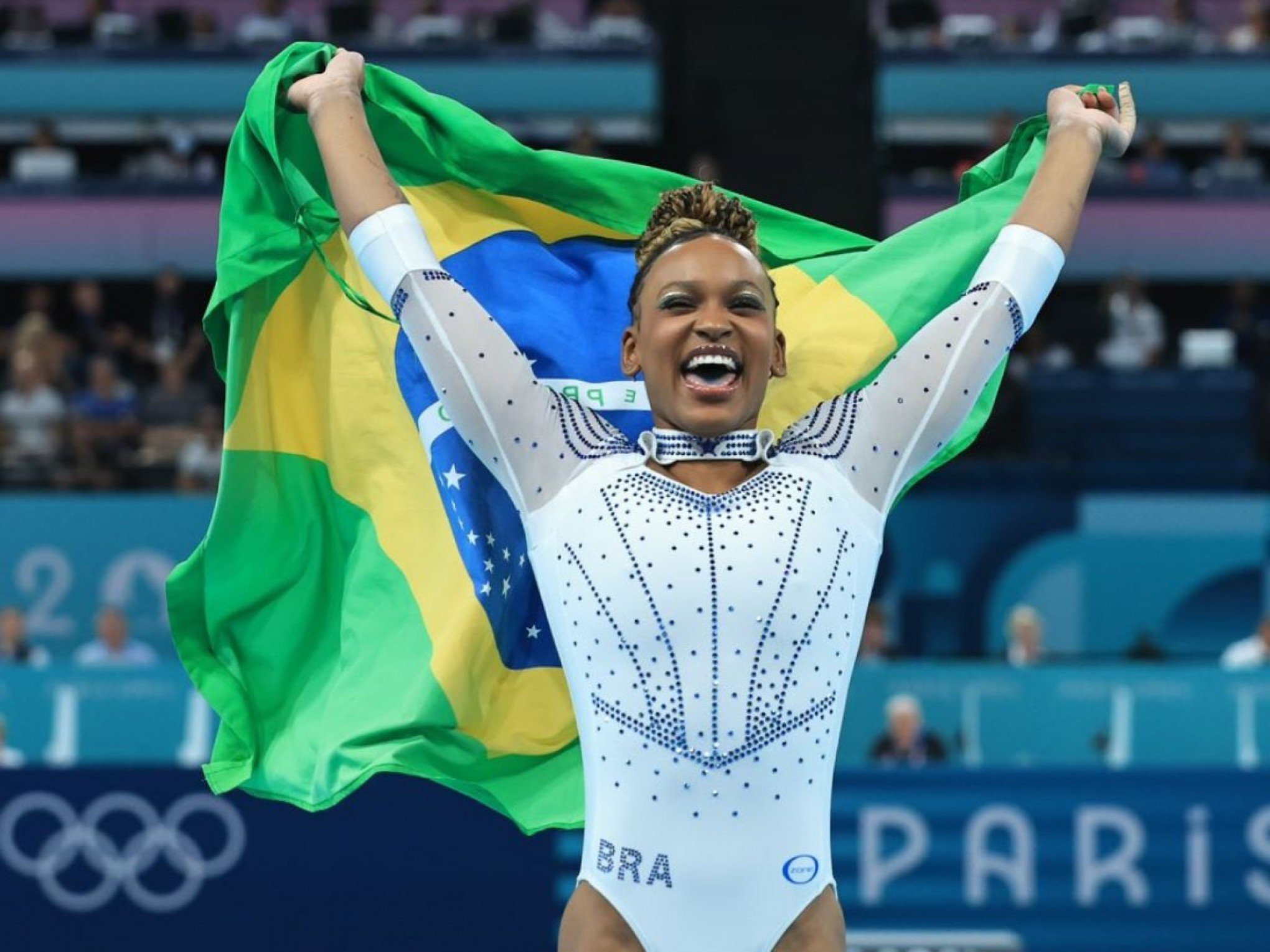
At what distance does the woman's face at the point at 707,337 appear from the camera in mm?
3709

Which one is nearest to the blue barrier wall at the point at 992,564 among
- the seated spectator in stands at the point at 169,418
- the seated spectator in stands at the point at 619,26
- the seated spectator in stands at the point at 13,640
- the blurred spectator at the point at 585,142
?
the seated spectator in stands at the point at 169,418

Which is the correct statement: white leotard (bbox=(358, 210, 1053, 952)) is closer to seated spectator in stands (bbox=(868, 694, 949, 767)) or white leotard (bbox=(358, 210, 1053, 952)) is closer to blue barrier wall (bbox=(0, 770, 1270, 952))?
blue barrier wall (bbox=(0, 770, 1270, 952))

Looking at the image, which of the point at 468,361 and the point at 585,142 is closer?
the point at 468,361

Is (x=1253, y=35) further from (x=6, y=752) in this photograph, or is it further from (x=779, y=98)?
(x=6, y=752)

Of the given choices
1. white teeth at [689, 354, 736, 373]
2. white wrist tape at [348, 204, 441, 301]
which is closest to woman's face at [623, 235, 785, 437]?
white teeth at [689, 354, 736, 373]

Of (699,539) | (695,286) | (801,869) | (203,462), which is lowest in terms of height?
(203,462)

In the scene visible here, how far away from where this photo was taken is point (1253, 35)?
56.3ft

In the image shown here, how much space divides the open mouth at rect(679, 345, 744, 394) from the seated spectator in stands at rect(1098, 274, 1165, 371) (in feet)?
37.6

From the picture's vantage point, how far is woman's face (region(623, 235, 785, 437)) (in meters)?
3.71

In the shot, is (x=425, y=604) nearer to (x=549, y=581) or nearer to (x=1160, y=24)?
(x=549, y=581)

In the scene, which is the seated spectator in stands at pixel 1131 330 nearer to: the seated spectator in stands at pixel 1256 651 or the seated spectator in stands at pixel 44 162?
the seated spectator in stands at pixel 1256 651

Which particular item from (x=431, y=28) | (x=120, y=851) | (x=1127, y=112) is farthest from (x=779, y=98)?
(x=1127, y=112)

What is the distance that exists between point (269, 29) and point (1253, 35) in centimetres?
816

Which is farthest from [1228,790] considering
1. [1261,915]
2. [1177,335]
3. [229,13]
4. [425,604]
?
[229,13]
